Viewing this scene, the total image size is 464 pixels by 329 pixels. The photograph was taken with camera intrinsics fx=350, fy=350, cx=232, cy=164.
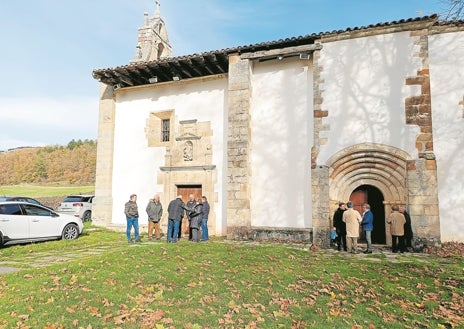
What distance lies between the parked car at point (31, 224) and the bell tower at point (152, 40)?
8062 mm

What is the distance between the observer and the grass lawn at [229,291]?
14.4 feet

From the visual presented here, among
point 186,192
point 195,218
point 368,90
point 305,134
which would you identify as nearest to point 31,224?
point 195,218

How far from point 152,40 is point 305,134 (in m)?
9.36

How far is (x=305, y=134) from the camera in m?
11.3

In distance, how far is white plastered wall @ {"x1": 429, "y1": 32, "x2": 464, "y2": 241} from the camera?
977 centimetres

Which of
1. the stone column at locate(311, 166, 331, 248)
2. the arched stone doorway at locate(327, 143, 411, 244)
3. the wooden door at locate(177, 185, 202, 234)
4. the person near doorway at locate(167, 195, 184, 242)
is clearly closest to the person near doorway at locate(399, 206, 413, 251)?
the arched stone doorway at locate(327, 143, 411, 244)

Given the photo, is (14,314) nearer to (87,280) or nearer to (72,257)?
(87,280)

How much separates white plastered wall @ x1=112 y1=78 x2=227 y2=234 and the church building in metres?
0.04

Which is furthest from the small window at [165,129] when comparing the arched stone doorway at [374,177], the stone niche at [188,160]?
the arched stone doorway at [374,177]

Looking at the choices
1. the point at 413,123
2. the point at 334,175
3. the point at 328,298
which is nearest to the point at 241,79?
the point at 334,175

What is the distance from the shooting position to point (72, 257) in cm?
798

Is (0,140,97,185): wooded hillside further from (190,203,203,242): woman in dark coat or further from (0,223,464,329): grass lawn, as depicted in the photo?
(0,223,464,329): grass lawn

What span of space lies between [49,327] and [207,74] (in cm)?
1077

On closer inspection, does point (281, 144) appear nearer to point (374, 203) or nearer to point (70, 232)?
point (374, 203)
